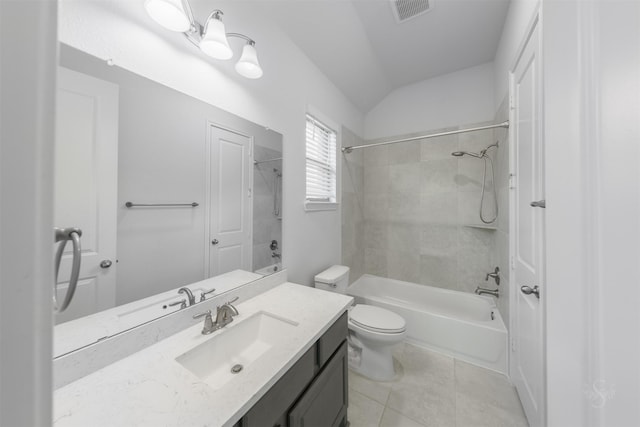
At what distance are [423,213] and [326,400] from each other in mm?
2202

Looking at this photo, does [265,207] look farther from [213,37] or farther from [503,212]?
[503,212]

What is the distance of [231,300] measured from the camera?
3.85ft

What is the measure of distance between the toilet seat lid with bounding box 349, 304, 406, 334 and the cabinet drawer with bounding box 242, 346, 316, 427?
83cm

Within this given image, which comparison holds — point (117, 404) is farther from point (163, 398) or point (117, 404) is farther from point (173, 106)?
point (173, 106)

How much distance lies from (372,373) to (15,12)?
84.1 inches

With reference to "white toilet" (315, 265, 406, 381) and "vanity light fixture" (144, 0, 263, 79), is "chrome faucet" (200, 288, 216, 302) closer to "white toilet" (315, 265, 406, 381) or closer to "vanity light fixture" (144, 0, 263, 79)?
"white toilet" (315, 265, 406, 381)

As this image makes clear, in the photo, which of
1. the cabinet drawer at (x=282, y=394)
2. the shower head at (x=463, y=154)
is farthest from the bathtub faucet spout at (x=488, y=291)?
the cabinet drawer at (x=282, y=394)

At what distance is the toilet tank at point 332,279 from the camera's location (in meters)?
1.86

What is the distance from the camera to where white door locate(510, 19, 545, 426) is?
1.11m

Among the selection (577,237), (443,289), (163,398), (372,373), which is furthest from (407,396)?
(577,237)

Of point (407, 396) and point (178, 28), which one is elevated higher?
point (178, 28)

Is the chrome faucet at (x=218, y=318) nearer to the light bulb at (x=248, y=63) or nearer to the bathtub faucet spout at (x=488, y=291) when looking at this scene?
the light bulb at (x=248, y=63)

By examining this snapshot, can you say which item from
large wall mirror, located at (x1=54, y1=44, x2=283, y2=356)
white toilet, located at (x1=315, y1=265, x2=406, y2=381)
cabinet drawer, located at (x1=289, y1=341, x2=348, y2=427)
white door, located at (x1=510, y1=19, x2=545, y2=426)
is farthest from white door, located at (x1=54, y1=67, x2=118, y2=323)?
Result: white door, located at (x1=510, y1=19, x2=545, y2=426)

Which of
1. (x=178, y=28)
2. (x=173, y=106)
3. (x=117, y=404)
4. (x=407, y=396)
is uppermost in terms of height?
(x=178, y=28)
